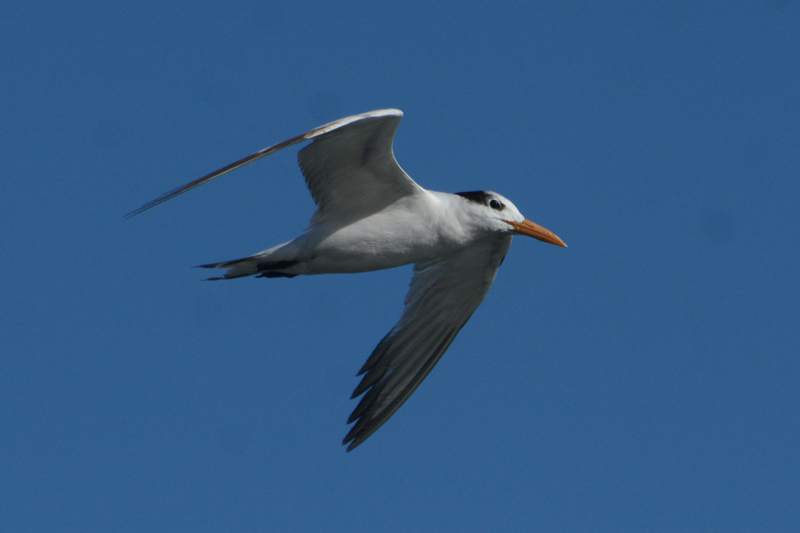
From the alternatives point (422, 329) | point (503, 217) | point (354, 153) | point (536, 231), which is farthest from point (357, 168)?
point (422, 329)

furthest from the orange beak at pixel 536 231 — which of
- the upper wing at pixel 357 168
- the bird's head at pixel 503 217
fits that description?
the upper wing at pixel 357 168

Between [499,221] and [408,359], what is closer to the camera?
[499,221]

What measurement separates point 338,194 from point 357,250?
0.70 m

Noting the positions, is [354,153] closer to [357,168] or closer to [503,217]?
[357,168]

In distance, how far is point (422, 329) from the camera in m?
12.8

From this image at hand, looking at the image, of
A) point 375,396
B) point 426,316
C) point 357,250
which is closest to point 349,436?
point 375,396

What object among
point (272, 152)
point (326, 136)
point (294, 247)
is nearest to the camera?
point (272, 152)

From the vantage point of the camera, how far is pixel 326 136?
994 cm

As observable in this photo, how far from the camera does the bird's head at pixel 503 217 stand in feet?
36.6

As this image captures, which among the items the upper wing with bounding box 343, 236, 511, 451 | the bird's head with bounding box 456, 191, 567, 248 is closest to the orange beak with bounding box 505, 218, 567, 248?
the bird's head with bounding box 456, 191, 567, 248

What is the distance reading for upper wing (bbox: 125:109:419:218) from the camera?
9.52m

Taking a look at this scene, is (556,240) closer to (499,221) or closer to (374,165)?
(499,221)

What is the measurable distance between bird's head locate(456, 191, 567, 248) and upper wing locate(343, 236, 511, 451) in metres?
0.89

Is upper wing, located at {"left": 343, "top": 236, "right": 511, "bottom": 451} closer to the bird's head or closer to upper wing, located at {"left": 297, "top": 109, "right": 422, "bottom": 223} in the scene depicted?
the bird's head
